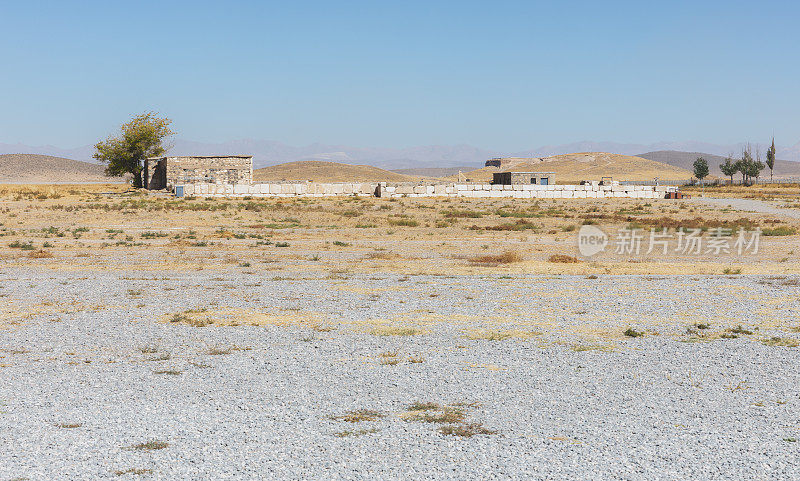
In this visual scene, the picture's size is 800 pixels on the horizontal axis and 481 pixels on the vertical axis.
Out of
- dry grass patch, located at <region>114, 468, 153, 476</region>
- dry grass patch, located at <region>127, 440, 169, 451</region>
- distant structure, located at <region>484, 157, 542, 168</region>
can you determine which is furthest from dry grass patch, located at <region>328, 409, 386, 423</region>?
distant structure, located at <region>484, 157, 542, 168</region>

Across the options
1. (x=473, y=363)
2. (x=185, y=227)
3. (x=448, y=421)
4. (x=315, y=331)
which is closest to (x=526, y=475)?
(x=448, y=421)

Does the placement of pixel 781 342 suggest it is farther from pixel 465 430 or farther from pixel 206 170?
pixel 206 170

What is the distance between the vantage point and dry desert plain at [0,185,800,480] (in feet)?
20.3

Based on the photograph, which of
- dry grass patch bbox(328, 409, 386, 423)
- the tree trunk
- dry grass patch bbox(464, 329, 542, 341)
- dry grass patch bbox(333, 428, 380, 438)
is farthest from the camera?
the tree trunk

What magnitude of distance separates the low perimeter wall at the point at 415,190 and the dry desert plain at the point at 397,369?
114ft

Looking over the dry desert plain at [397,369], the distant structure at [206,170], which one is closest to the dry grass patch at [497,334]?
the dry desert plain at [397,369]

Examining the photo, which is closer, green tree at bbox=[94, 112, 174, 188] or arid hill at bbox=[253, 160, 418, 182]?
green tree at bbox=[94, 112, 174, 188]

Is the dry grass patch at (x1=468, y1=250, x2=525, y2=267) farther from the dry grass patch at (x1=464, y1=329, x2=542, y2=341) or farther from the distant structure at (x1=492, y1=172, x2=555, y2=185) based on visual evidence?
the distant structure at (x1=492, y1=172, x2=555, y2=185)

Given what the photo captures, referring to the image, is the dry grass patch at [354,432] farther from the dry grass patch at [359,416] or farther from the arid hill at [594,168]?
the arid hill at [594,168]

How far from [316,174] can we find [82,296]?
4074 inches

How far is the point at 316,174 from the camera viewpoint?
11681 centimetres

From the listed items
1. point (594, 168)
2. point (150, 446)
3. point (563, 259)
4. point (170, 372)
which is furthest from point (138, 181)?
point (594, 168)

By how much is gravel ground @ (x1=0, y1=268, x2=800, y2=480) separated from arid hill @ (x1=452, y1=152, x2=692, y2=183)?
395 ft

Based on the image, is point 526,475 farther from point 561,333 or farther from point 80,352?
point 80,352
